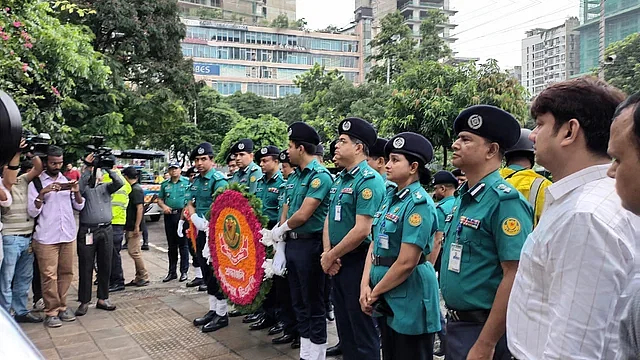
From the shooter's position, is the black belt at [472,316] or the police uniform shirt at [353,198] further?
the police uniform shirt at [353,198]

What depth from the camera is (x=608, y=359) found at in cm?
134

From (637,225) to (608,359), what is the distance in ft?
1.34

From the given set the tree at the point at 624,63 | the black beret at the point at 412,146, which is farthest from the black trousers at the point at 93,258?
the tree at the point at 624,63

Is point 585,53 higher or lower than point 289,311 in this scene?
Answer: higher

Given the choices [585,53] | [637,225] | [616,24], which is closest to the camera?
[637,225]

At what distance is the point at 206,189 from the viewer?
6109 millimetres

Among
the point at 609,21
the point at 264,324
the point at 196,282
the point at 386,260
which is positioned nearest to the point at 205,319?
the point at 264,324

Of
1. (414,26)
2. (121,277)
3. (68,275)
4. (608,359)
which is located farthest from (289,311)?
(414,26)

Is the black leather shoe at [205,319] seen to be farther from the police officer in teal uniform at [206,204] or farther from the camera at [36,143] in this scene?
the camera at [36,143]

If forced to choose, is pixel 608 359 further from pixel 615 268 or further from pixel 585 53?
pixel 585 53

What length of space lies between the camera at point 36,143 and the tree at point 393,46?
23.5 m

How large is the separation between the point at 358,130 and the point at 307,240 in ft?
3.51

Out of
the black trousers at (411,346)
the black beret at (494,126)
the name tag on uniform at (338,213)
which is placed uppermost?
the black beret at (494,126)

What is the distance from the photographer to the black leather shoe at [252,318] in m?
5.52
